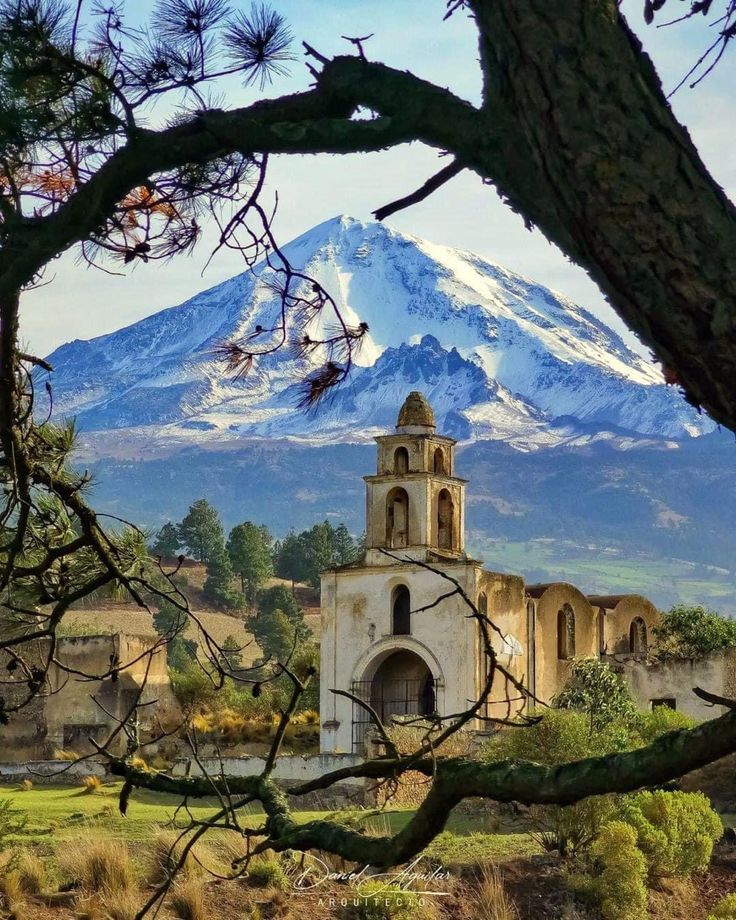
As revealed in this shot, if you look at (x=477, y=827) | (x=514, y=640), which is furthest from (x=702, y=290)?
(x=514, y=640)

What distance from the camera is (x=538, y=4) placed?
109 inches

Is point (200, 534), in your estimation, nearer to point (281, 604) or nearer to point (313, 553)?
point (313, 553)

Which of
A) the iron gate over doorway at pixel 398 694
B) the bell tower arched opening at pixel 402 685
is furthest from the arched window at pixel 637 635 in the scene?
the iron gate over doorway at pixel 398 694

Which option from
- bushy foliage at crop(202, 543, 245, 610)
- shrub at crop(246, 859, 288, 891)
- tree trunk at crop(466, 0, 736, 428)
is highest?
bushy foliage at crop(202, 543, 245, 610)

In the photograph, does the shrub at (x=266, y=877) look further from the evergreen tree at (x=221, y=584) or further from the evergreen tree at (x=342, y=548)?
the evergreen tree at (x=221, y=584)

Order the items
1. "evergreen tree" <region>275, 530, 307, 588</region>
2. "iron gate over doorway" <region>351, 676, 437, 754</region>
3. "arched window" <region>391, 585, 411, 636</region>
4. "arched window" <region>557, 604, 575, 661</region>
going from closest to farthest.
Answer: "iron gate over doorway" <region>351, 676, 437, 754</region> < "arched window" <region>391, 585, 411, 636</region> < "arched window" <region>557, 604, 575, 661</region> < "evergreen tree" <region>275, 530, 307, 588</region>

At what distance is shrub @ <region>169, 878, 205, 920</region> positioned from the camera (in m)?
14.9

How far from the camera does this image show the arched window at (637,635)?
41219 millimetres

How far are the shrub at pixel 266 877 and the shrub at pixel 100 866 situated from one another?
115 cm

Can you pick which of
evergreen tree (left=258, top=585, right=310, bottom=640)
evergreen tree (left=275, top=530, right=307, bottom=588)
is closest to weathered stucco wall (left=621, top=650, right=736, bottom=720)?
evergreen tree (left=258, top=585, right=310, bottom=640)

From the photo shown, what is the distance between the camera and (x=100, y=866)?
620 inches

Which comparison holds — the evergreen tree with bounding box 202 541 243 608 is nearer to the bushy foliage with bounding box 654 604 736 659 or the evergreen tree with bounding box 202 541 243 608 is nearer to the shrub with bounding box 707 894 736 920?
the bushy foliage with bounding box 654 604 736 659

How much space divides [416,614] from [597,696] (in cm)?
942

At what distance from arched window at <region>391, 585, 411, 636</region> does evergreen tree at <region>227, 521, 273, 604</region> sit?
176 feet
